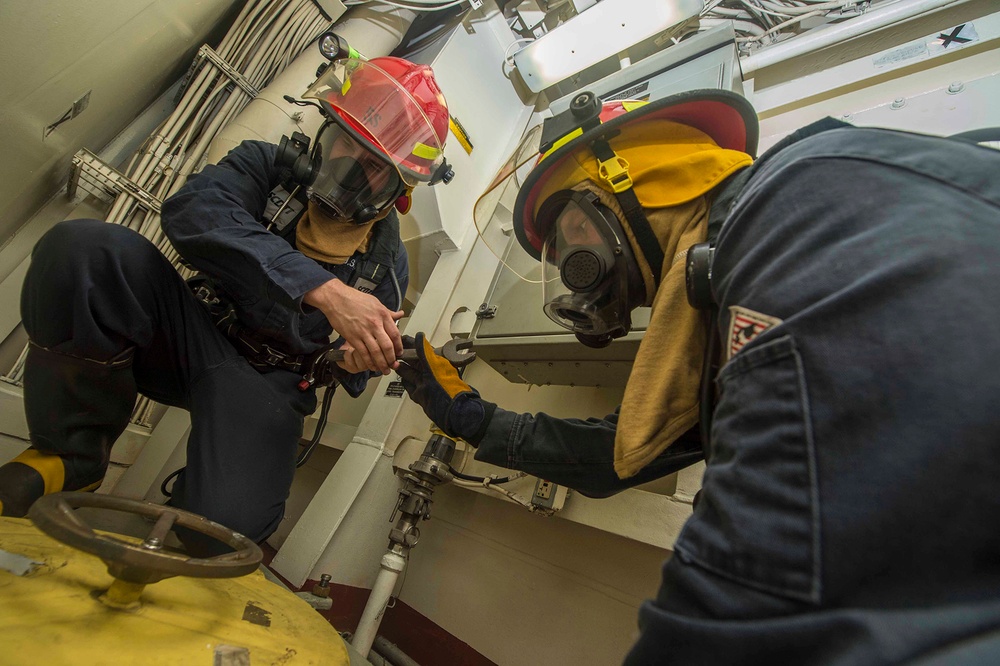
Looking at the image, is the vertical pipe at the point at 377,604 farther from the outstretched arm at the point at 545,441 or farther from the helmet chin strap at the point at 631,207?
the helmet chin strap at the point at 631,207

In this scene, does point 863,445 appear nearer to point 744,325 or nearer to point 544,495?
point 744,325

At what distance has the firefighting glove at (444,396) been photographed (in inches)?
36.7

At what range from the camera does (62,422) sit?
887 mm

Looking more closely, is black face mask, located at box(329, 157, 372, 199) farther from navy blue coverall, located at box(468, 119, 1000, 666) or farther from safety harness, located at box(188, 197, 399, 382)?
navy blue coverall, located at box(468, 119, 1000, 666)

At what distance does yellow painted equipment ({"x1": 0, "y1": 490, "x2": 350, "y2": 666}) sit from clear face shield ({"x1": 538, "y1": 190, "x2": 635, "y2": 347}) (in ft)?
2.23

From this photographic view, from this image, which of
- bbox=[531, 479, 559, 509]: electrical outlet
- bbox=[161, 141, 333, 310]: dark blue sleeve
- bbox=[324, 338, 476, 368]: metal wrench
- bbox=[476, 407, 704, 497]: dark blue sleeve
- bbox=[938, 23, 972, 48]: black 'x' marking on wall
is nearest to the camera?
bbox=[476, 407, 704, 497]: dark blue sleeve

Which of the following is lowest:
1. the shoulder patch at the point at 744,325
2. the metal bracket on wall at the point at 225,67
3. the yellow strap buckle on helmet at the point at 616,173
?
the shoulder patch at the point at 744,325

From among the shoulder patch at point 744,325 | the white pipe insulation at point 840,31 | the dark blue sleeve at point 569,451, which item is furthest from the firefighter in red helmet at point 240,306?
the white pipe insulation at point 840,31

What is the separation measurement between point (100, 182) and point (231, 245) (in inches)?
35.7

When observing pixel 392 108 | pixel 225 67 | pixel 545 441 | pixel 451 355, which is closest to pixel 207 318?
pixel 451 355

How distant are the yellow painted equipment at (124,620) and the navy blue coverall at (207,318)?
366mm

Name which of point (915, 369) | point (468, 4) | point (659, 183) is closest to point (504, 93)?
point (468, 4)

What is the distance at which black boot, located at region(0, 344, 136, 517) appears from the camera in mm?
821

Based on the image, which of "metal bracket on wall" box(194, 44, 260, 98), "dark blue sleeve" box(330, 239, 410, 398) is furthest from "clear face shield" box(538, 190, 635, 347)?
"metal bracket on wall" box(194, 44, 260, 98)
